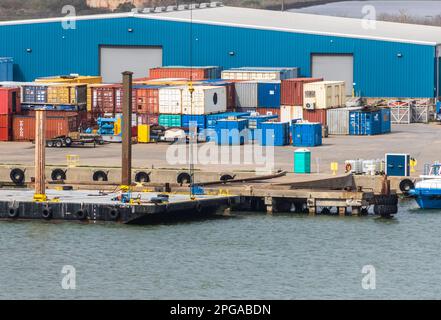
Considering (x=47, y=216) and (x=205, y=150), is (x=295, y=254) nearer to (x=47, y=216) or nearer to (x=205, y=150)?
(x=47, y=216)

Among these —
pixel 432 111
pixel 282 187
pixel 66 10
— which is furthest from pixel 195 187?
pixel 66 10

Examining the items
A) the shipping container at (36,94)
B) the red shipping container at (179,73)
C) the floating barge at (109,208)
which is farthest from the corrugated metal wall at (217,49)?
the floating barge at (109,208)

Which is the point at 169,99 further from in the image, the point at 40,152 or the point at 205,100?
the point at 40,152

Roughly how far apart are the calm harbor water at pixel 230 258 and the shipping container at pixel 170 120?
83.2ft

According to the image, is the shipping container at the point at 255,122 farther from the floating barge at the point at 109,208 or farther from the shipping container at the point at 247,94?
the floating barge at the point at 109,208

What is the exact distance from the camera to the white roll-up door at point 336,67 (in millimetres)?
106938

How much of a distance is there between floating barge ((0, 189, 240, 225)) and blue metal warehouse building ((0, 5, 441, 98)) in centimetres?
3668

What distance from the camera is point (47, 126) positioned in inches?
3639

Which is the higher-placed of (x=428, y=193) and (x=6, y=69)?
(x=6, y=69)

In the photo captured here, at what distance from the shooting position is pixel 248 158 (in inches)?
3258

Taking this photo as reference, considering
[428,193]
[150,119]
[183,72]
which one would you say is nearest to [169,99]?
[150,119]

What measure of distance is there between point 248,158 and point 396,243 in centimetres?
2029

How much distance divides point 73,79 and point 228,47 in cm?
1237

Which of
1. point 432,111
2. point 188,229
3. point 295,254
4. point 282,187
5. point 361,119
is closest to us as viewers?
point 295,254
